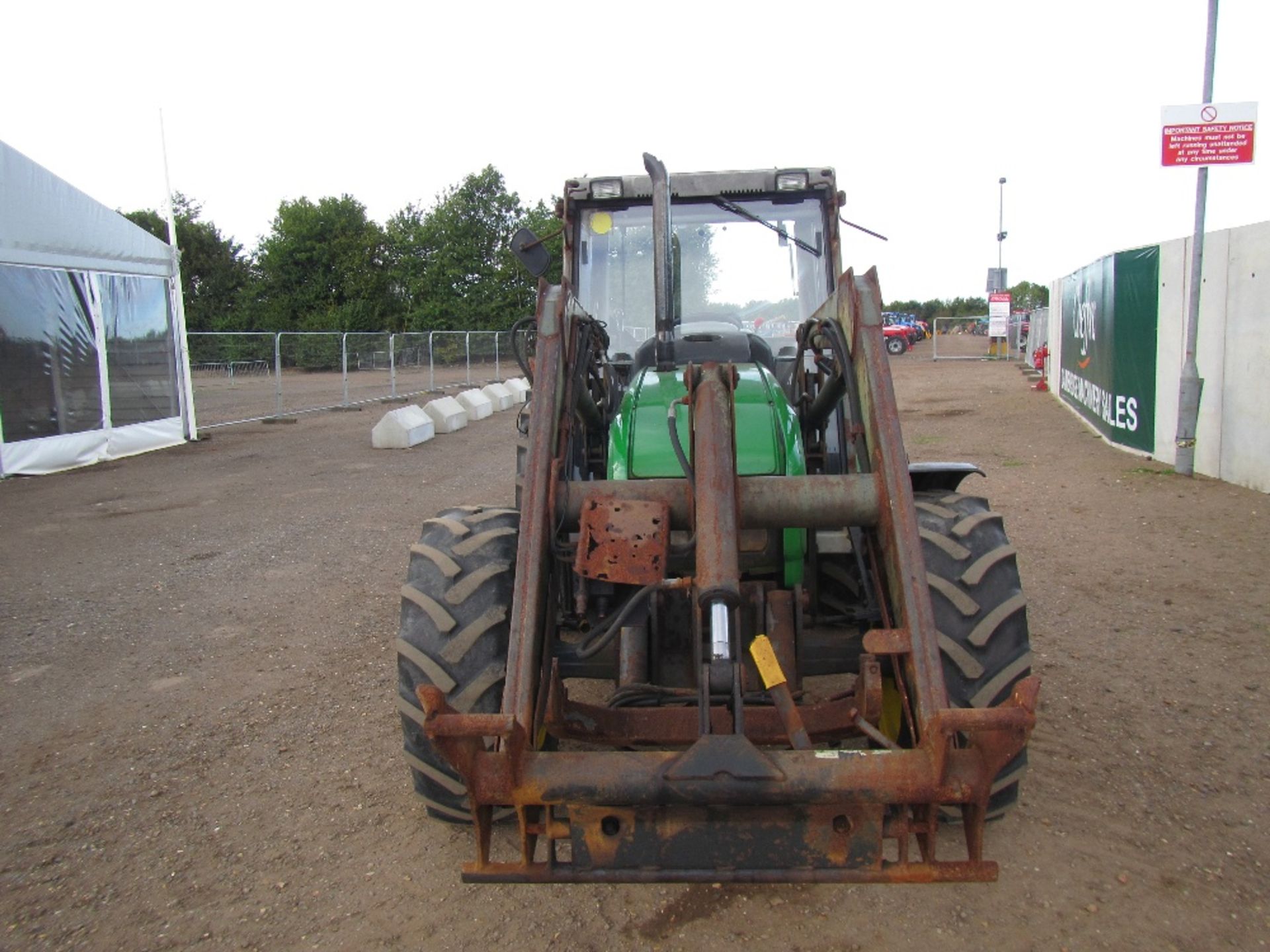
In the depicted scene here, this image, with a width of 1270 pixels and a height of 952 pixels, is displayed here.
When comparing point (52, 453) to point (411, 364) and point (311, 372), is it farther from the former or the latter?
point (411, 364)

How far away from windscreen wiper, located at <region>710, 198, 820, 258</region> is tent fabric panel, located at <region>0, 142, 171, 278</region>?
1000 centimetres

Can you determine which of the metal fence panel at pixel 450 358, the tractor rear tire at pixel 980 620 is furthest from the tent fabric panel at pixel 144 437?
the tractor rear tire at pixel 980 620

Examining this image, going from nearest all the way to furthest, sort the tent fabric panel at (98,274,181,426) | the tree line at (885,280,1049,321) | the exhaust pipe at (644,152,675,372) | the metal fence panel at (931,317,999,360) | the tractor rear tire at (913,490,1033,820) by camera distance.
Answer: the tractor rear tire at (913,490,1033,820), the exhaust pipe at (644,152,675,372), the tent fabric panel at (98,274,181,426), the metal fence panel at (931,317,999,360), the tree line at (885,280,1049,321)

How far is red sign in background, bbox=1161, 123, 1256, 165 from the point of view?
940cm

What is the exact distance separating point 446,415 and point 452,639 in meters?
14.1

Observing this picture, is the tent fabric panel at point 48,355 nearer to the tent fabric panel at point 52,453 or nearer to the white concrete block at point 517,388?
the tent fabric panel at point 52,453

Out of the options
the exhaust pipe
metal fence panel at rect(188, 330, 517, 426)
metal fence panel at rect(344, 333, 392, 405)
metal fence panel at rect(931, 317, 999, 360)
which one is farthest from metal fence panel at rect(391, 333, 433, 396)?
the exhaust pipe

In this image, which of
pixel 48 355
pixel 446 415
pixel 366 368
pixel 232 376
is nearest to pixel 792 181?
pixel 48 355

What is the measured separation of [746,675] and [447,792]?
1.10 meters

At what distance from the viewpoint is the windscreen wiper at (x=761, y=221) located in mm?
4816

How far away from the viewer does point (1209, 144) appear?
31.1 ft

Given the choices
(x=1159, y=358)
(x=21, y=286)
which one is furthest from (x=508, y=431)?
(x=1159, y=358)

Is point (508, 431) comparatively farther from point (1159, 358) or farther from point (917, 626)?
point (917, 626)

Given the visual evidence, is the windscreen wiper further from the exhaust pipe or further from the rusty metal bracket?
the rusty metal bracket
